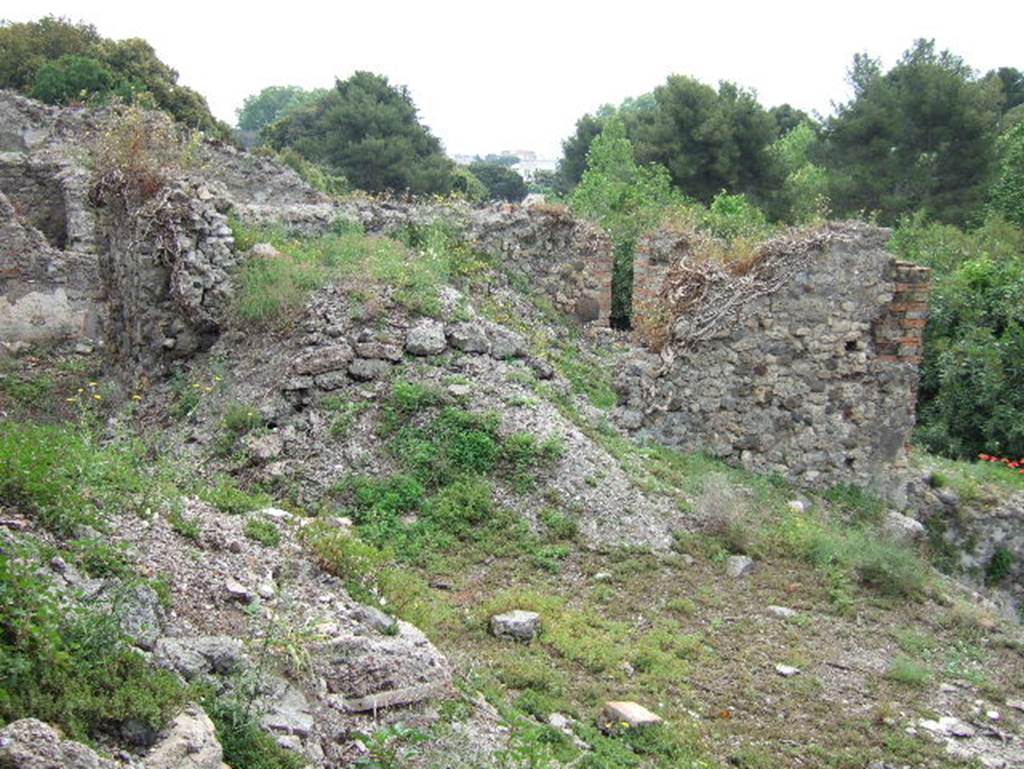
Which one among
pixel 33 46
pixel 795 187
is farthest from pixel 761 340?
pixel 33 46

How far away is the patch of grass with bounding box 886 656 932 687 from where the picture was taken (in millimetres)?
6000

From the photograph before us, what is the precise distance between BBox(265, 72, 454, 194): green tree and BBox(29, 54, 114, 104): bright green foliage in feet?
36.9

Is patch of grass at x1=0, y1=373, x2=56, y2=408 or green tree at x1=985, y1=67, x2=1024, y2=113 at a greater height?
→ green tree at x1=985, y1=67, x2=1024, y2=113

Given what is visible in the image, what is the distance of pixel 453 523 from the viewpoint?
7.14m

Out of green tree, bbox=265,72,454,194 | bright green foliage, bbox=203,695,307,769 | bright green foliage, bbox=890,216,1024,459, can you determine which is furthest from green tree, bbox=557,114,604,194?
bright green foliage, bbox=203,695,307,769

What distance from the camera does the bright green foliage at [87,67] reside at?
1011 inches

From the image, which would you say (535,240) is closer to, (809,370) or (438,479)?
(809,370)

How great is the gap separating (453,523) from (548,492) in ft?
2.65

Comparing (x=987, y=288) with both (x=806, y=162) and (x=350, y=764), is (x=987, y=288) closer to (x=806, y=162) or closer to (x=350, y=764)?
(x=350, y=764)

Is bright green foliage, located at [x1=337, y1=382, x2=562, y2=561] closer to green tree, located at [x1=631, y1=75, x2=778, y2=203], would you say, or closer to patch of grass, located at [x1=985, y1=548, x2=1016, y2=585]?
patch of grass, located at [x1=985, y1=548, x2=1016, y2=585]

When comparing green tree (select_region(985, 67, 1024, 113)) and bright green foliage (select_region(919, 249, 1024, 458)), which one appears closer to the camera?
bright green foliage (select_region(919, 249, 1024, 458))

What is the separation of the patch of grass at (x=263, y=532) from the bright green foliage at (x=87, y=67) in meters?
22.8

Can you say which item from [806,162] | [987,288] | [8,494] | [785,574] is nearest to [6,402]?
[8,494]

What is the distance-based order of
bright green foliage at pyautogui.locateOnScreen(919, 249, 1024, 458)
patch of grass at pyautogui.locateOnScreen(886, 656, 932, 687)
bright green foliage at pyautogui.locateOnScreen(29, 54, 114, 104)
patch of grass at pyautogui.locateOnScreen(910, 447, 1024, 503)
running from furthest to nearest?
bright green foliage at pyautogui.locateOnScreen(29, 54, 114, 104), bright green foliage at pyautogui.locateOnScreen(919, 249, 1024, 458), patch of grass at pyautogui.locateOnScreen(910, 447, 1024, 503), patch of grass at pyautogui.locateOnScreen(886, 656, 932, 687)
